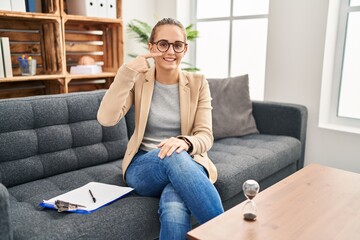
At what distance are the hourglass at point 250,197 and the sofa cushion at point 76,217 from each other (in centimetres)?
42

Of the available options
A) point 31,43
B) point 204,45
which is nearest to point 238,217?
point 31,43

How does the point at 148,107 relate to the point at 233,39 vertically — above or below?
below

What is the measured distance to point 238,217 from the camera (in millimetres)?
1107

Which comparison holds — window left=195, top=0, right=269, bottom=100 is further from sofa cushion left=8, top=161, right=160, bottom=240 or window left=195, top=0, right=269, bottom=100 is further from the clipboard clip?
the clipboard clip

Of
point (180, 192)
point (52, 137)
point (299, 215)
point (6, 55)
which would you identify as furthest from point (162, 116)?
point (6, 55)

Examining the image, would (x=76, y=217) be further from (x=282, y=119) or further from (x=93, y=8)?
(x=93, y=8)

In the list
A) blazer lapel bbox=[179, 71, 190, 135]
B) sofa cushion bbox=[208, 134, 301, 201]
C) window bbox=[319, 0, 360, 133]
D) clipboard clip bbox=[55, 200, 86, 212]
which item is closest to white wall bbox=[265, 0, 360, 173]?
window bbox=[319, 0, 360, 133]

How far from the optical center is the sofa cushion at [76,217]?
3.73 ft

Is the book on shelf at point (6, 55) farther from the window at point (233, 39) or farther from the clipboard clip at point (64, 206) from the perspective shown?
the window at point (233, 39)

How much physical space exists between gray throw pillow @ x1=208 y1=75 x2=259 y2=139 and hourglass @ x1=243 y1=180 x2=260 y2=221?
1.25 metres

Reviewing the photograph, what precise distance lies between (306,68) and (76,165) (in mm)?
1822

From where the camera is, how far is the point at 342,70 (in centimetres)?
251

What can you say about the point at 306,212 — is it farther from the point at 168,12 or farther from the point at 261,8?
the point at 168,12

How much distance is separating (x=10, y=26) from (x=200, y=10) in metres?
1.82
